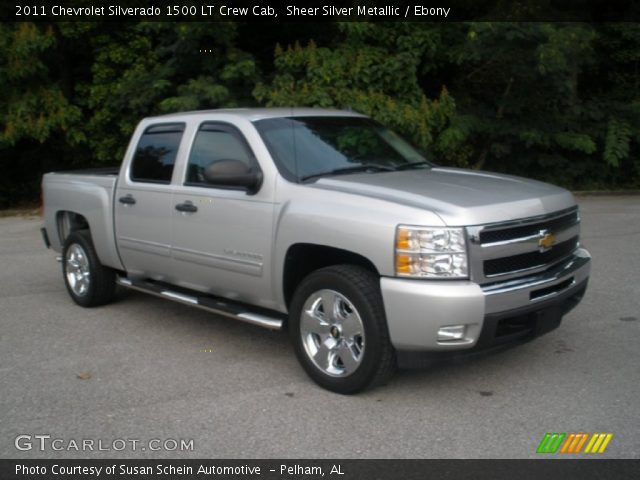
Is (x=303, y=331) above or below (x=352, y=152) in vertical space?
below

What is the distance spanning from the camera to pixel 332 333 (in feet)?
15.7

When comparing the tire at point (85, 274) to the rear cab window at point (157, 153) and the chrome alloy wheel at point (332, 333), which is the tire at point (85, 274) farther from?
the chrome alloy wheel at point (332, 333)

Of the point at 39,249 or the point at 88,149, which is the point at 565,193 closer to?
the point at 39,249

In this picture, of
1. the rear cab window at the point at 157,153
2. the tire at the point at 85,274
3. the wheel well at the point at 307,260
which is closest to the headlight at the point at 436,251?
the wheel well at the point at 307,260

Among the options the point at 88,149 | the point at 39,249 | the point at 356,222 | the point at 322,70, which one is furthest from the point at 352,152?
the point at 88,149

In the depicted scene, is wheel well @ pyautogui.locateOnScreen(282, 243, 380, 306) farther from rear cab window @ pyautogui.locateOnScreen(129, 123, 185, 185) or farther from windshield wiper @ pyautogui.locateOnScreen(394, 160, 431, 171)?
rear cab window @ pyautogui.locateOnScreen(129, 123, 185, 185)

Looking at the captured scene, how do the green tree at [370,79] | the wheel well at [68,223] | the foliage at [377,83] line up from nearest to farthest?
the wheel well at [68,223] < the green tree at [370,79] < the foliage at [377,83]

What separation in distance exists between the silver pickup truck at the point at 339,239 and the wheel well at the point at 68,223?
82cm

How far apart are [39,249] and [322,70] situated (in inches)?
235

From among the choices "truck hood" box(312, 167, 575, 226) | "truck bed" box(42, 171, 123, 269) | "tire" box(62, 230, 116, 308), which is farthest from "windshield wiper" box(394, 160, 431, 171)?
"tire" box(62, 230, 116, 308)

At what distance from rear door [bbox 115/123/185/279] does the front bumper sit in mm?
2435

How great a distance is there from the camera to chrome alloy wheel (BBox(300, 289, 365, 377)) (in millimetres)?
4652

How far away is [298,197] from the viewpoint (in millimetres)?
4961

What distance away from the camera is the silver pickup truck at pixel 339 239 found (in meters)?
4.31
